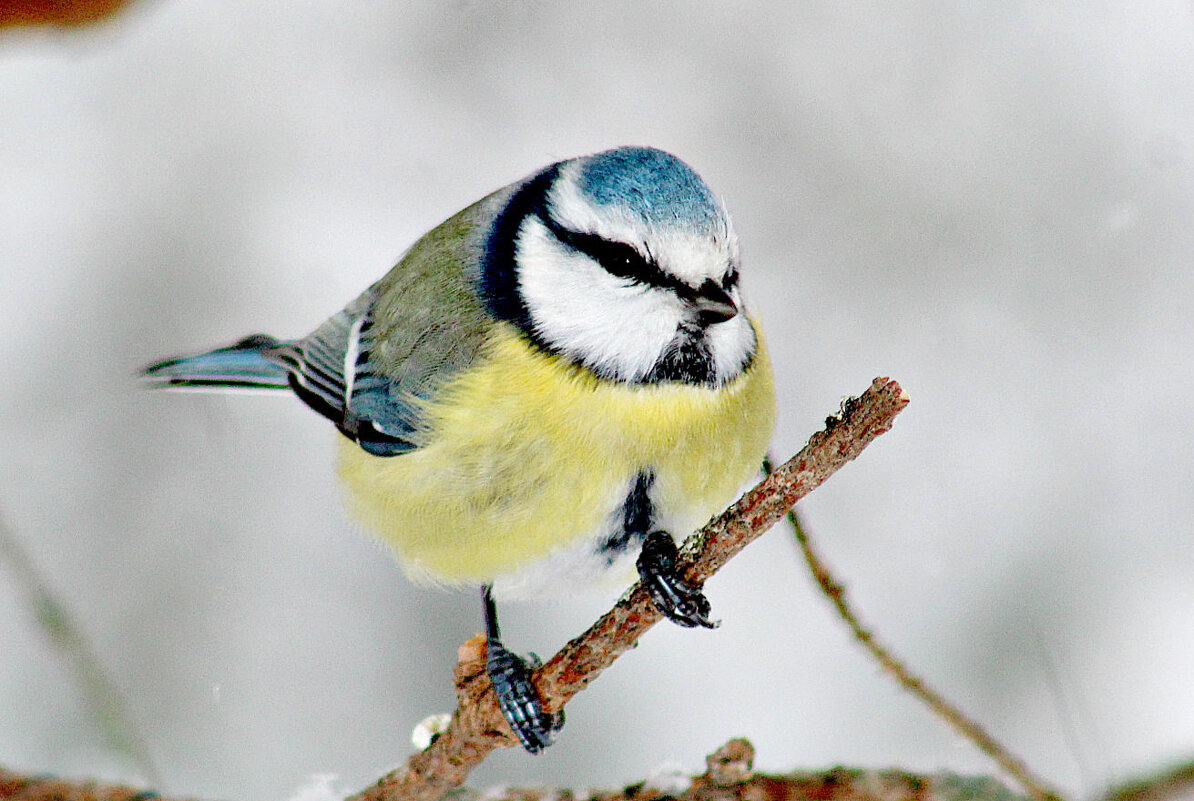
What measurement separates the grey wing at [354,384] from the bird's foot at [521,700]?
0.38 m

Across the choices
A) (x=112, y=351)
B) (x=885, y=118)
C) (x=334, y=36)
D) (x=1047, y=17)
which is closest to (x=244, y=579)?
(x=112, y=351)

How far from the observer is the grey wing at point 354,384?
6.17ft

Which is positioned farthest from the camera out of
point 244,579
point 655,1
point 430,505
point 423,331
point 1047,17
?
point 655,1

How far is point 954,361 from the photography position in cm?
312

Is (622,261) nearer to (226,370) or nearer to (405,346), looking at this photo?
(405,346)

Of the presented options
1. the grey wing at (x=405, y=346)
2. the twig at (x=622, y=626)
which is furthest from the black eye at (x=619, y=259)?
the twig at (x=622, y=626)

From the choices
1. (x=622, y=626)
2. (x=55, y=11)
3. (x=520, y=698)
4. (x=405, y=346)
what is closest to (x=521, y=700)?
(x=520, y=698)

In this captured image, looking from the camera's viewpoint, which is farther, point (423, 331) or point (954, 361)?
point (954, 361)

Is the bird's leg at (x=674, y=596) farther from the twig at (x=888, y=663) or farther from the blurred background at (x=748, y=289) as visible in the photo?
the blurred background at (x=748, y=289)

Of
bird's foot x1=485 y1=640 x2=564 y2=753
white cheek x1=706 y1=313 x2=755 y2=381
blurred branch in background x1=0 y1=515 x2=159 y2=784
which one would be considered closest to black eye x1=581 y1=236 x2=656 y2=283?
white cheek x1=706 y1=313 x2=755 y2=381

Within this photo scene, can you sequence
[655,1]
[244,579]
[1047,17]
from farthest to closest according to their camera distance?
[655,1] < [1047,17] < [244,579]

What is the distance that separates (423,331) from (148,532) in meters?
1.47

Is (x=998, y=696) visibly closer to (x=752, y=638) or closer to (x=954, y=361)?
(x=752, y=638)

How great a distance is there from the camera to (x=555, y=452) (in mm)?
1629
